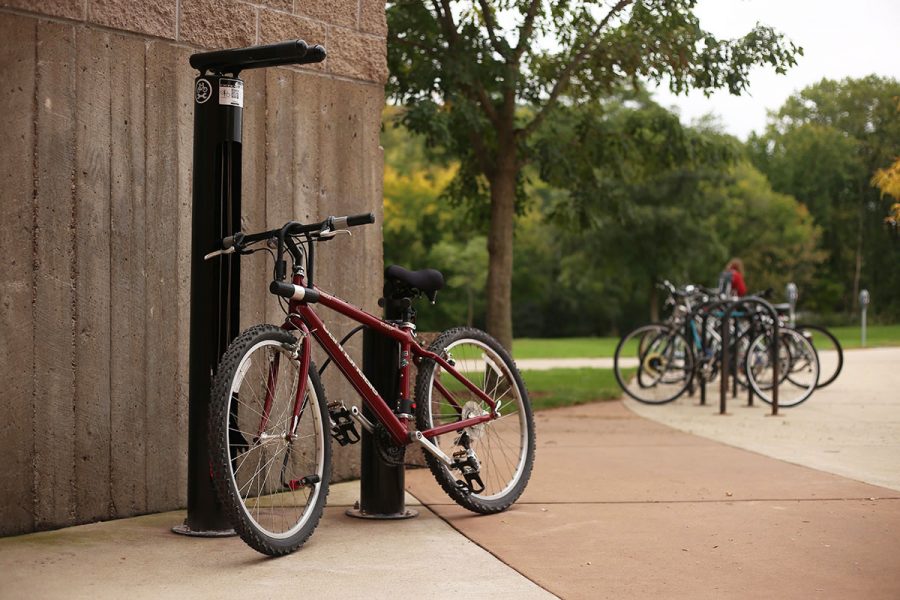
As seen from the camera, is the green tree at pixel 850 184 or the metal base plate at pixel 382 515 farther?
the green tree at pixel 850 184

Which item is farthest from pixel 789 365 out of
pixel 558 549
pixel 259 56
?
pixel 259 56

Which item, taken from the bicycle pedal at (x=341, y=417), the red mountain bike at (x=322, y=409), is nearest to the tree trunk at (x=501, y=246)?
the red mountain bike at (x=322, y=409)

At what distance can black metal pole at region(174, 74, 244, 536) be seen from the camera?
4902mm

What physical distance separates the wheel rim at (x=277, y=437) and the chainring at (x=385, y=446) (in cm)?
34

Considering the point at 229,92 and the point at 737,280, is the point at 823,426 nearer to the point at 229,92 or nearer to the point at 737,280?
the point at 737,280

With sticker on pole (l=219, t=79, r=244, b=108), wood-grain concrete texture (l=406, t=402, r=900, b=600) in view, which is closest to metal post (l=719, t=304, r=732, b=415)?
wood-grain concrete texture (l=406, t=402, r=900, b=600)

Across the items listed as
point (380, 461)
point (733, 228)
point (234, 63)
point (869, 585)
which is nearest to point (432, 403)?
point (380, 461)

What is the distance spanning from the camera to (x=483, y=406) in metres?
5.79

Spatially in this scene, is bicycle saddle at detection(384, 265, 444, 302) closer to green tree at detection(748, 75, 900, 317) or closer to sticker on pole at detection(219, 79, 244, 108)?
sticker on pole at detection(219, 79, 244, 108)

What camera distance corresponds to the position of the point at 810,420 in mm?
10398

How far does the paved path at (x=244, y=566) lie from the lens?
13.1ft

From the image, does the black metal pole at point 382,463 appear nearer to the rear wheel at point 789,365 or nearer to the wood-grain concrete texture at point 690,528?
the wood-grain concrete texture at point 690,528

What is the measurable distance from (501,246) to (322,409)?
9628 millimetres

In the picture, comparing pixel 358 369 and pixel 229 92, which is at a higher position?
pixel 229 92
